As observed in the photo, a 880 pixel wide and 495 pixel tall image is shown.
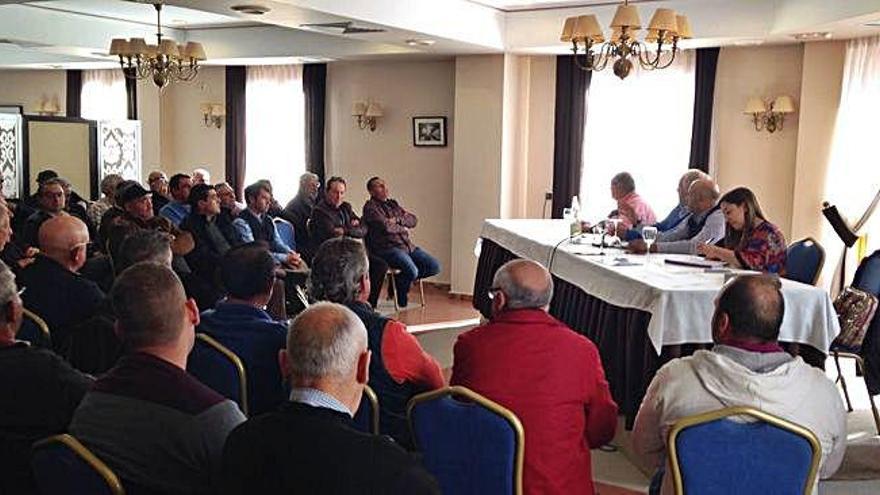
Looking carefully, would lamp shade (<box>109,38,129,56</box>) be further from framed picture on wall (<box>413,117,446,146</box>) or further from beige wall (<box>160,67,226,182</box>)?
beige wall (<box>160,67,226,182</box>)

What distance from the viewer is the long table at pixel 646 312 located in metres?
3.98

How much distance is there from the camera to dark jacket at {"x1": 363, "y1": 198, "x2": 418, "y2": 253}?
7715 mm

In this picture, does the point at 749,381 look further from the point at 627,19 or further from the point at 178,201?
the point at 178,201

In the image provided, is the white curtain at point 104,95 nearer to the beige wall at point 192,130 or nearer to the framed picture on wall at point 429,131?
the beige wall at point 192,130

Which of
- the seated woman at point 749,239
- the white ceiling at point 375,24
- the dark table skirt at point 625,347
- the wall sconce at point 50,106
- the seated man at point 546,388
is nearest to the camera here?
the seated man at point 546,388

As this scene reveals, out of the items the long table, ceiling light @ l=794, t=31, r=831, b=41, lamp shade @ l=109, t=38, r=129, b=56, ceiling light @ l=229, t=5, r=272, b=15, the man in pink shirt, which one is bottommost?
the long table

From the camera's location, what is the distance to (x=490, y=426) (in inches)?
88.7

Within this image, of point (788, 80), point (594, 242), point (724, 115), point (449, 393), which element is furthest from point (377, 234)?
point (449, 393)

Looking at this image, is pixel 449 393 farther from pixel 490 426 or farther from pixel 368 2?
pixel 368 2

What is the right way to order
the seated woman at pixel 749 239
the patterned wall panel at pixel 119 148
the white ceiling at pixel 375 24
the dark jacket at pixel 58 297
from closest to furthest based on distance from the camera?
the dark jacket at pixel 58 297 → the seated woman at pixel 749 239 → the white ceiling at pixel 375 24 → the patterned wall panel at pixel 119 148

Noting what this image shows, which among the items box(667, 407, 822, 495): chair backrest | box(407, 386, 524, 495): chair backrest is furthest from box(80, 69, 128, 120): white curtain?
box(667, 407, 822, 495): chair backrest

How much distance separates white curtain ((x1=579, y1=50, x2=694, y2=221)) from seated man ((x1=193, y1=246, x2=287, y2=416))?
5809mm

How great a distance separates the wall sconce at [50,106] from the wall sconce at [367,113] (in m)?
5.10

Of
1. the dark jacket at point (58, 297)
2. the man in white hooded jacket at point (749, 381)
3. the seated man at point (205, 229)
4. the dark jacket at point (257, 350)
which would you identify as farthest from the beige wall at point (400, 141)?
the man in white hooded jacket at point (749, 381)
